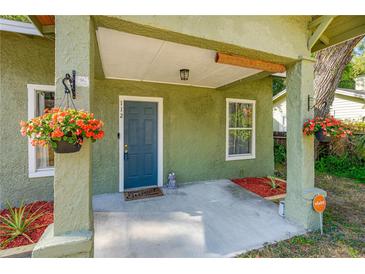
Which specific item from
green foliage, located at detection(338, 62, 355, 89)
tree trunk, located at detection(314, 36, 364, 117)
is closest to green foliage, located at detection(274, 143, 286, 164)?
tree trunk, located at detection(314, 36, 364, 117)

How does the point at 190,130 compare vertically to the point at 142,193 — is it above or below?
above

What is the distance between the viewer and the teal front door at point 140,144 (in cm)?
416

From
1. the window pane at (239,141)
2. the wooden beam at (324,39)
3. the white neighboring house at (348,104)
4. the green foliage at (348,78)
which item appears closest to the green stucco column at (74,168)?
the wooden beam at (324,39)

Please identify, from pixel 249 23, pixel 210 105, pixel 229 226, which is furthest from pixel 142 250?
pixel 210 105

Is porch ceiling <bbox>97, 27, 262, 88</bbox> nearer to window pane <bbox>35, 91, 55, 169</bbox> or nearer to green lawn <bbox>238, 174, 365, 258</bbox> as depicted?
window pane <bbox>35, 91, 55, 169</bbox>

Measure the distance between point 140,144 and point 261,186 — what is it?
3.17 meters

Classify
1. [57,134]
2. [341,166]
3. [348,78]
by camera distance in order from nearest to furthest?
1. [57,134]
2. [341,166]
3. [348,78]

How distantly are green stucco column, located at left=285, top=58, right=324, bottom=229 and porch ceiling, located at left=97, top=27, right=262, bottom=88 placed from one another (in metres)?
0.94

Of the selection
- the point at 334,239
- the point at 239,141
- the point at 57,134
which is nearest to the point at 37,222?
the point at 57,134

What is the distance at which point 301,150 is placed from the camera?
2713mm

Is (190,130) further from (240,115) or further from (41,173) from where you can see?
(41,173)

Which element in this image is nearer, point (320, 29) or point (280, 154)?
point (320, 29)

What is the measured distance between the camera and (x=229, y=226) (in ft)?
9.07

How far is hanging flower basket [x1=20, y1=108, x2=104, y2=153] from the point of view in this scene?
53.1 inches
